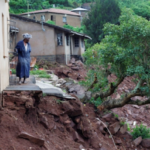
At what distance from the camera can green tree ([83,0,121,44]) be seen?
38344mm

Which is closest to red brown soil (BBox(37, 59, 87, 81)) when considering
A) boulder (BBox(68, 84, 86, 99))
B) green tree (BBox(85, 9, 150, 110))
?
boulder (BBox(68, 84, 86, 99))

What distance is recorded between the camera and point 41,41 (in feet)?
85.0

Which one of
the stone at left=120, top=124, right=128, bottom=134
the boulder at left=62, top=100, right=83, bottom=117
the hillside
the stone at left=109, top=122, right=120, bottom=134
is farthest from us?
the hillside

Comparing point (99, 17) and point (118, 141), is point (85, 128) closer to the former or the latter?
point (118, 141)

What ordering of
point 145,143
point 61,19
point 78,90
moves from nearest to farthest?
point 145,143 → point 78,90 → point 61,19

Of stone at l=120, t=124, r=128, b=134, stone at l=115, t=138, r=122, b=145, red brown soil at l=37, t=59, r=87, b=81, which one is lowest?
stone at l=115, t=138, r=122, b=145

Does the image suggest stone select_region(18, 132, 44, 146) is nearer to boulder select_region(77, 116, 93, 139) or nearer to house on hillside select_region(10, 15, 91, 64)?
boulder select_region(77, 116, 93, 139)

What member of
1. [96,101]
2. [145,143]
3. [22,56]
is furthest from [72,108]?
[145,143]

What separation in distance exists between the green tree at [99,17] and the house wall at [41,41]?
13114 mm

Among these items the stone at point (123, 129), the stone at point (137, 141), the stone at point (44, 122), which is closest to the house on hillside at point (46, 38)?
the stone at point (123, 129)

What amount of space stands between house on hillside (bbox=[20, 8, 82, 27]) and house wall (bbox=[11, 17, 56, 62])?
60.1ft

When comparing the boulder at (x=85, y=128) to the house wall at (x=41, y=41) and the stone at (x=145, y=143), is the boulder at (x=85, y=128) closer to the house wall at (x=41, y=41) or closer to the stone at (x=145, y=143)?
the stone at (x=145, y=143)

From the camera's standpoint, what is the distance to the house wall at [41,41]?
25.7 meters

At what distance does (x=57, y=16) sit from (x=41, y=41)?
2185 centimetres
